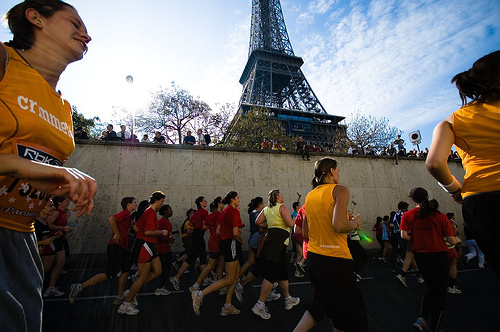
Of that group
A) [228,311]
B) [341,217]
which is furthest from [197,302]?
[341,217]

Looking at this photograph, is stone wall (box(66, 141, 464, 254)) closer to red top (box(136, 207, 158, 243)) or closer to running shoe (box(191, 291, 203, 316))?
red top (box(136, 207, 158, 243))

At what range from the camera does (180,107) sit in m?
23.9

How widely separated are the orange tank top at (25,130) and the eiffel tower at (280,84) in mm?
35019

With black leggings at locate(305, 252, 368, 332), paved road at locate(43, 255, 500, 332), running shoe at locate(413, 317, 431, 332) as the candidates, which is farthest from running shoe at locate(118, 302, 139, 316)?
running shoe at locate(413, 317, 431, 332)

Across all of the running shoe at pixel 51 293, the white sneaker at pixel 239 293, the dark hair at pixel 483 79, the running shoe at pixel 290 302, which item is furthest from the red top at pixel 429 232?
the running shoe at pixel 51 293

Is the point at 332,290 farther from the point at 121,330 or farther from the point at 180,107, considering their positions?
the point at 180,107

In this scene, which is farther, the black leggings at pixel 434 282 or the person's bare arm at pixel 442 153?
the black leggings at pixel 434 282

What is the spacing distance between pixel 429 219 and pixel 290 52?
1989 inches

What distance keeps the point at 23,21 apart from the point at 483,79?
2.70 m

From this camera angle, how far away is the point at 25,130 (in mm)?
987

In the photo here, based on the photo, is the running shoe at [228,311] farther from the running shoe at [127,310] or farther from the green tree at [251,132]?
the green tree at [251,132]

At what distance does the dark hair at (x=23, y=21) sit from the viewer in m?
1.19

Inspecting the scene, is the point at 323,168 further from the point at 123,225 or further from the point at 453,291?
the point at 453,291

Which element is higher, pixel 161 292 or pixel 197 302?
pixel 197 302
